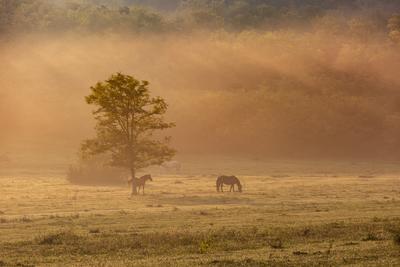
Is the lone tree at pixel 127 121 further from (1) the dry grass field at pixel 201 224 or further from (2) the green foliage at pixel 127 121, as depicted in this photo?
(1) the dry grass field at pixel 201 224

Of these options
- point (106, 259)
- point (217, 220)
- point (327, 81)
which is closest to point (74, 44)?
point (327, 81)

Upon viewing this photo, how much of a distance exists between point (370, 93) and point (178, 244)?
118 meters

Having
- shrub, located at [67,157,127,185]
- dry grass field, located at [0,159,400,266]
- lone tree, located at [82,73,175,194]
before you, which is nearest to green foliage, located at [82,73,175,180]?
lone tree, located at [82,73,175,194]

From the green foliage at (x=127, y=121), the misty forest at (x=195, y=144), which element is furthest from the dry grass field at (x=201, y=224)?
the green foliage at (x=127, y=121)

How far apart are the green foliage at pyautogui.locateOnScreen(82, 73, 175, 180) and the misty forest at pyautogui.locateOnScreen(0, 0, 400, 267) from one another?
0.12 metres

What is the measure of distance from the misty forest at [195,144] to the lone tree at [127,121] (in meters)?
0.12

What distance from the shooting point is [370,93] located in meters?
136

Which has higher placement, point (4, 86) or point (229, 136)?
point (4, 86)

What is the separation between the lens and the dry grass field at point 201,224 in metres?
20.7

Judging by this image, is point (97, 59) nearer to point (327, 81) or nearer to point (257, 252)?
point (327, 81)

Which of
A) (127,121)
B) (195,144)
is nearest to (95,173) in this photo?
(127,121)

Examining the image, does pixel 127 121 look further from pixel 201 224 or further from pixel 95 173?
pixel 201 224

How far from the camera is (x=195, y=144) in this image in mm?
112625

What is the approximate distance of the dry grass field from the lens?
20719 millimetres
